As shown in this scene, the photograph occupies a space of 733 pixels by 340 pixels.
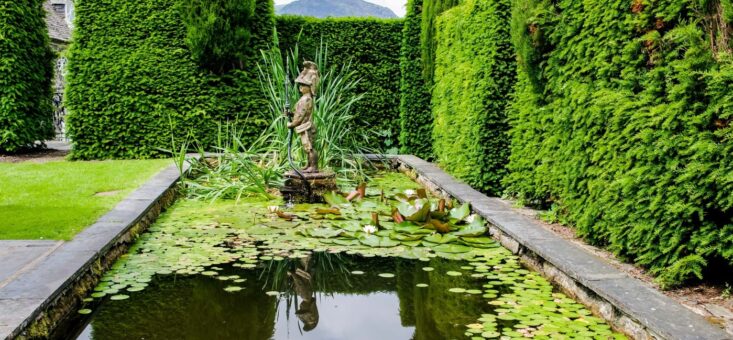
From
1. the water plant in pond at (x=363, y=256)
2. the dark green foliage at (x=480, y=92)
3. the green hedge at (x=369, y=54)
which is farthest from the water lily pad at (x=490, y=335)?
the green hedge at (x=369, y=54)

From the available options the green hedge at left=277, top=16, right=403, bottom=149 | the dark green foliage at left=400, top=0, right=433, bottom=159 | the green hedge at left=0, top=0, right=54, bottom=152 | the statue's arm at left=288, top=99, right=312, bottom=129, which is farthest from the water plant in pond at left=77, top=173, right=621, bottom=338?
the green hedge at left=0, top=0, right=54, bottom=152

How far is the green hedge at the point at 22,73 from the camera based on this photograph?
10.4 meters

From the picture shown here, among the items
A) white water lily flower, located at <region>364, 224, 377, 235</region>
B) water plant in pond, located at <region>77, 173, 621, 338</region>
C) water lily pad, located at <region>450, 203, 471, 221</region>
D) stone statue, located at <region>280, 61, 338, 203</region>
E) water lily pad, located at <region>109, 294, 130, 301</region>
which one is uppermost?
stone statue, located at <region>280, 61, 338, 203</region>

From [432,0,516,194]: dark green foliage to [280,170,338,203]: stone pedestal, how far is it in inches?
63.0

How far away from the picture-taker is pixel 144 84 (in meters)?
10.1

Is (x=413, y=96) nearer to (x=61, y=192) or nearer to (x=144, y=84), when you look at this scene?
(x=144, y=84)

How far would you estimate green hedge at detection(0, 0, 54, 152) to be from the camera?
1040 centimetres

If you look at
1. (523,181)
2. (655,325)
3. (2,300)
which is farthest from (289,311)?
(523,181)

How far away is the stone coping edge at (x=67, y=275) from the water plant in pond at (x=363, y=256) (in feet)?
0.32

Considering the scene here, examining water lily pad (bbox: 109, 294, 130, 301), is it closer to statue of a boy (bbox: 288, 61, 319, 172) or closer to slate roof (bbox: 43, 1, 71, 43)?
statue of a boy (bbox: 288, 61, 319, 172)

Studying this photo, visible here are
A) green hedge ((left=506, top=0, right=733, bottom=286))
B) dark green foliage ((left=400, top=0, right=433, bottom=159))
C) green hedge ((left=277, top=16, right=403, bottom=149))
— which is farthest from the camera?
green hedge ((left=277, top=16, right=403, bottom=149))

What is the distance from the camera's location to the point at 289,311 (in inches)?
138

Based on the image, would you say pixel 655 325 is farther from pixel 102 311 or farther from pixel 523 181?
pixel 523 181

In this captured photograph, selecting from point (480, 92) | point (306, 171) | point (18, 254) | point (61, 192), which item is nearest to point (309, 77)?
point (306, 171)
